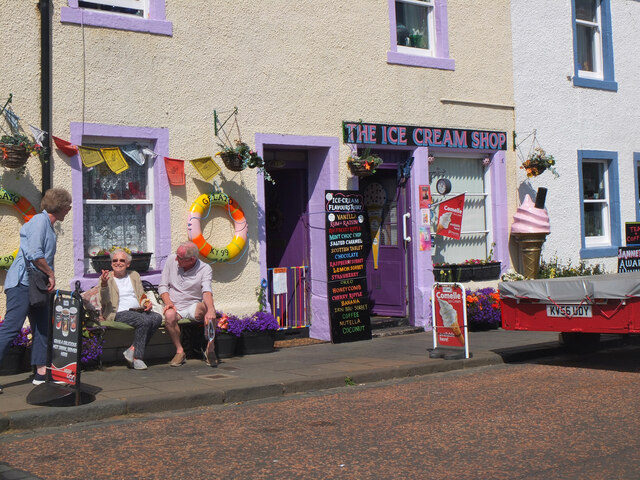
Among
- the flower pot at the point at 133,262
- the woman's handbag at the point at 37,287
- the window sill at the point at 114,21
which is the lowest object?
the woman's handbag at the point at 37,287

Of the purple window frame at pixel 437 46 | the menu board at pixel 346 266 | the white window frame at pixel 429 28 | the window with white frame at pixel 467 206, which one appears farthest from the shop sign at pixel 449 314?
the white window frame at pixel 429 28

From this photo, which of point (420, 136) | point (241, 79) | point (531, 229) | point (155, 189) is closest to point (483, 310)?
point (531, 229)

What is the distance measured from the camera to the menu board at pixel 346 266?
37.4ft

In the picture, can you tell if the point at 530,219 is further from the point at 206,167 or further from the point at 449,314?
the point at 206,167

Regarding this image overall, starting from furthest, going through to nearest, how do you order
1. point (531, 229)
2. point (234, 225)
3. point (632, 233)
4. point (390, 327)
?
point (632, 233), point (531, 229), point (390, 327), point (234, 225)

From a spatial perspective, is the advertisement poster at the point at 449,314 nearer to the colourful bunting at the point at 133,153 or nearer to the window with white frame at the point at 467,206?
the window with white frame at the point at 467,206

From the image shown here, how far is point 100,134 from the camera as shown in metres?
9.62

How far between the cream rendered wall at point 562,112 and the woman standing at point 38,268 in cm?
864

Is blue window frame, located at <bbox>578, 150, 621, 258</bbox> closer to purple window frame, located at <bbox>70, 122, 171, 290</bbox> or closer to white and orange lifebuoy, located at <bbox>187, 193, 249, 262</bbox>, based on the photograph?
white and orange lifebuoy, located at <bbox>187, 193, 249, 262</bbox>

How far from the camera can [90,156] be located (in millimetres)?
9383

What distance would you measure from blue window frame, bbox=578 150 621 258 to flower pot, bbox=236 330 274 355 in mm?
7322

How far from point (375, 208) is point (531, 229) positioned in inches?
106

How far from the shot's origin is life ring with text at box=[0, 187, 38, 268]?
8.86 metres

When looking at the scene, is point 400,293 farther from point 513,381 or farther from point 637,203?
point 637,203
